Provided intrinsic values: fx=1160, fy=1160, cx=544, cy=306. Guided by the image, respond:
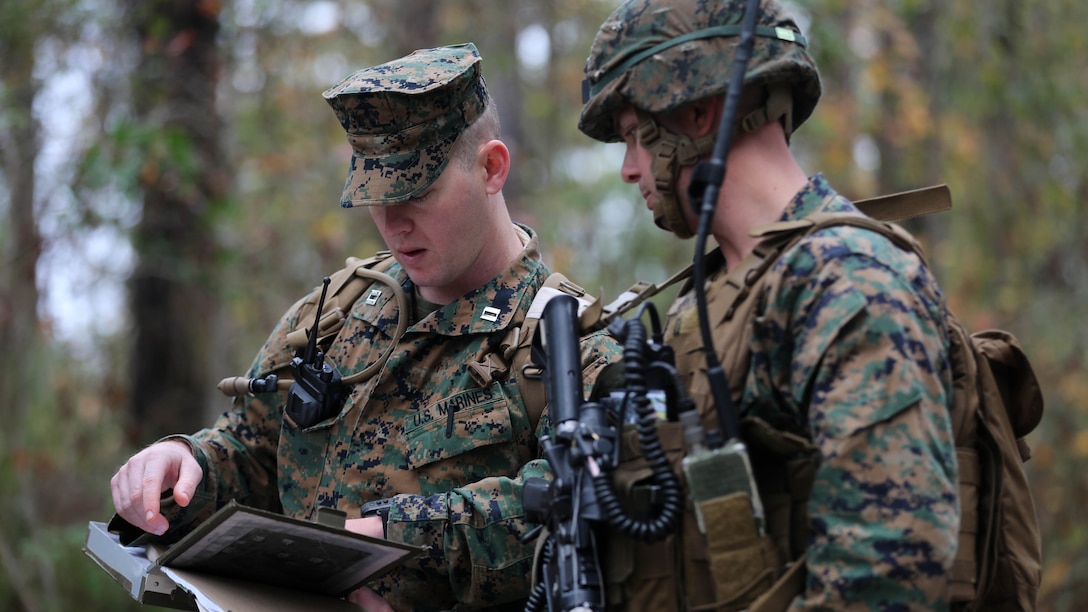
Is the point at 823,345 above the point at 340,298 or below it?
below

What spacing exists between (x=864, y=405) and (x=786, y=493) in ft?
1.02

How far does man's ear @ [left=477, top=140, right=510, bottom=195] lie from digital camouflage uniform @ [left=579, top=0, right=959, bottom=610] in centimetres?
85

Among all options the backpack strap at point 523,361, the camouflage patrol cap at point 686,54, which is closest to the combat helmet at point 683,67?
the camouflage patrol cap at point 686,54

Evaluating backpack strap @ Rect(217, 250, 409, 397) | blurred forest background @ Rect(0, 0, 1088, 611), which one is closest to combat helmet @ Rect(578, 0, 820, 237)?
backpack strap @ Rect(217, 250, 409, 397)

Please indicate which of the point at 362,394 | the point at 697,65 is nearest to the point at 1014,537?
the point at 697,65

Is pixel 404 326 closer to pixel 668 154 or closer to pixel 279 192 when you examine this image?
pixel 668 154

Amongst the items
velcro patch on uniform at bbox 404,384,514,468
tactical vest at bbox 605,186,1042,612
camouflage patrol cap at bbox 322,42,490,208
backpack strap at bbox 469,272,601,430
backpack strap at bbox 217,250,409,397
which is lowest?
tactical vest at bbox 605,186,1042,612

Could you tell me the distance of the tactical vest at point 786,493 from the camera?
2.37 m

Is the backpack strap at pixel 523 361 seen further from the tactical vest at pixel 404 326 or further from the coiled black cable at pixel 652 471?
the coiled black cable at pixel 652 471

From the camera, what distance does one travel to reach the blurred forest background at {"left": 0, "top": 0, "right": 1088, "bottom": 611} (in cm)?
841

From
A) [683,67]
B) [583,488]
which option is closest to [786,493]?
[583,488]

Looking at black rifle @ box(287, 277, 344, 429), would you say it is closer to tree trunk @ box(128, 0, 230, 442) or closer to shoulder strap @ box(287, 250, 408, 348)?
shoulder strap @ box(287, 250, 408, 348)

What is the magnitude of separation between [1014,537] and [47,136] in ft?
25.7

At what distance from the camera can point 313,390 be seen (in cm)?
351
